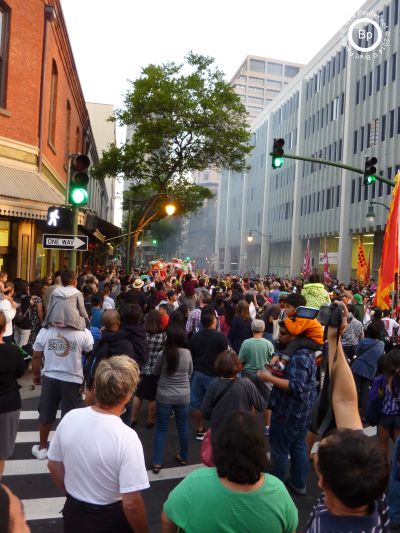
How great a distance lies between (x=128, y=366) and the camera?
3.48 meters

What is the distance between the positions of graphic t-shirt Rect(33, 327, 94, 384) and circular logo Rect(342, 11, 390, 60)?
118 ft

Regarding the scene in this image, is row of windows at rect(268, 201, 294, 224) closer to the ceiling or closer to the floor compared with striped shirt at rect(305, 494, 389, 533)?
closer to the ceiling

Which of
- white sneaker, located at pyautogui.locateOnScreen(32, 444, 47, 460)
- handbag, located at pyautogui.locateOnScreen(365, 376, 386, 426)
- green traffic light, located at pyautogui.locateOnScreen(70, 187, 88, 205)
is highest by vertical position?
green traffic light, located at pyautogui.locateOnScreen(70, 187, 88, 205)

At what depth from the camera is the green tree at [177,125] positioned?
26.2 metres

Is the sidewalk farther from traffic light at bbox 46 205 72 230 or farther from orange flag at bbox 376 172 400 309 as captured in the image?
orange flag at bbox 376 172 400 309

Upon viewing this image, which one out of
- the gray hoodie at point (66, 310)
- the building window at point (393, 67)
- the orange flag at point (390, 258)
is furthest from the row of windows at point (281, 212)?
the gray hoodie at point (66, 310)

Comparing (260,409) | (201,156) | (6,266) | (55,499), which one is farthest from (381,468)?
(201,156)

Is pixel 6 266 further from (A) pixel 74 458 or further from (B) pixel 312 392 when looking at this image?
(A) pixel 74 458

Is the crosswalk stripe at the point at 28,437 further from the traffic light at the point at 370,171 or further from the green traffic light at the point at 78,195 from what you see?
the traffic light at the point at 370,171

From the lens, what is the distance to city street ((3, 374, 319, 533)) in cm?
491

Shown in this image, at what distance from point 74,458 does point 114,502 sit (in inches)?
13.6

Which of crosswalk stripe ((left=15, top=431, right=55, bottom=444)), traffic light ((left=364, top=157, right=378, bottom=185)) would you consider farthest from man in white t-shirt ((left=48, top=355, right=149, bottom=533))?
traffic light ((left=364, top=157, right=378, bottom=185))

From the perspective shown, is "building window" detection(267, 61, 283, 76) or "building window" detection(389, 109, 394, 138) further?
"building window" detection(267, 61, 283, 76)

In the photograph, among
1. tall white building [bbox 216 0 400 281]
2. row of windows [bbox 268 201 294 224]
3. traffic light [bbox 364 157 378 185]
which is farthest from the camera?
row of windows [bbox 268 201 294 224]
